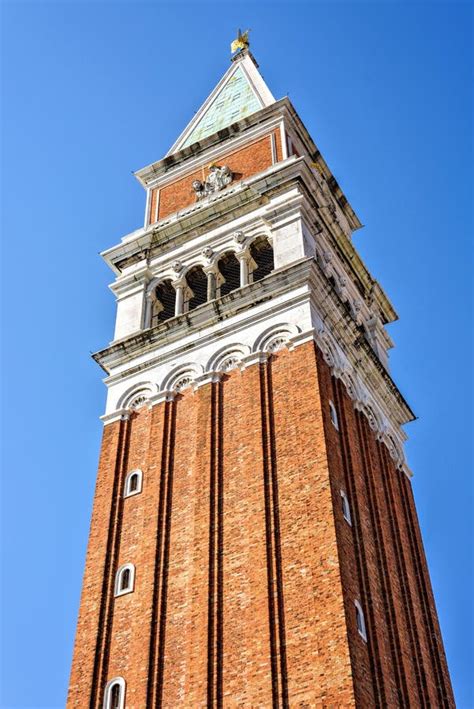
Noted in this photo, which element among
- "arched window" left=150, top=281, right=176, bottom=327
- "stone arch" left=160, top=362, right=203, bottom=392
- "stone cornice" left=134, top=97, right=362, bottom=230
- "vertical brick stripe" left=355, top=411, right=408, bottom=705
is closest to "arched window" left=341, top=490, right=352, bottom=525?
"vertical brick stripe" left=355, top=411, right=408, bottom=705

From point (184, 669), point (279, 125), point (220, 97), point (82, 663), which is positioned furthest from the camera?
point (220, 97)

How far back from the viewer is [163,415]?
106 feet

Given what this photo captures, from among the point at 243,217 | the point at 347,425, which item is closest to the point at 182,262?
the point at 243,217

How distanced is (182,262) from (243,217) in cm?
288

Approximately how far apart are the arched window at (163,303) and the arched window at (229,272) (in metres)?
2.07

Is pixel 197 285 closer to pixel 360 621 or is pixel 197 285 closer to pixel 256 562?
pixel 256 562

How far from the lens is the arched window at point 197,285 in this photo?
36.7 meters

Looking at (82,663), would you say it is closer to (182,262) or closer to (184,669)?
(184,669)

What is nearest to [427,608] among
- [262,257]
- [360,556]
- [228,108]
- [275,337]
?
→ [360,556]

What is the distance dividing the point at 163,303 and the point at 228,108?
14.8m

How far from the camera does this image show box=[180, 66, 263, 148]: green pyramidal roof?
47.0m

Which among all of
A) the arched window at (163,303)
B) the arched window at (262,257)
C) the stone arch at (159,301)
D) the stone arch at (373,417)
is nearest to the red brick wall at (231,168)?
the arched window at (262,257)

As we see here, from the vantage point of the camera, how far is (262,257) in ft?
120

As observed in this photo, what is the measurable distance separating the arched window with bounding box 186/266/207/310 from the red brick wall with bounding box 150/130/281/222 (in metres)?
5.19
